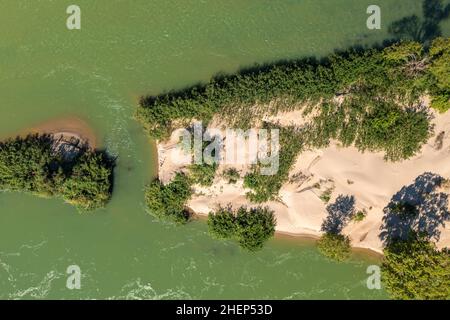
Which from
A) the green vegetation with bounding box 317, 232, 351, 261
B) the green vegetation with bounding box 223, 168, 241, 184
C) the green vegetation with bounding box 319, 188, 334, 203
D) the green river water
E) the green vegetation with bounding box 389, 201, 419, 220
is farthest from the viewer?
the green river water

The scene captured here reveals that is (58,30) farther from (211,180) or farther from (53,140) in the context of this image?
(211,180)

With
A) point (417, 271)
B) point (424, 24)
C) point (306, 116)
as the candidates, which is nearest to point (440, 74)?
point (424, 24)

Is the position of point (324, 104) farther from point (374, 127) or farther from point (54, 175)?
point (54, 175)

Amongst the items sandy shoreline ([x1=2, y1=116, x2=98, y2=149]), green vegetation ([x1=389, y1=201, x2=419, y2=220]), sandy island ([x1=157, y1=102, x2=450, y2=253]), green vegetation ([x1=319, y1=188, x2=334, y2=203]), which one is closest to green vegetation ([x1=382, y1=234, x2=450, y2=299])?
green vegetation ([x1=389, y1=201, x2=419, y2=220])

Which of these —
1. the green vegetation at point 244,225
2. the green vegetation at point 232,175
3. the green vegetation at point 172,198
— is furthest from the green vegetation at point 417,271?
the green vegetation at point 172,198

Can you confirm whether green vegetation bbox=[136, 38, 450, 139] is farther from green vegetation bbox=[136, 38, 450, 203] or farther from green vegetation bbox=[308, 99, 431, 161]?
green vegetation bbox=[308, 99, 431, 161]

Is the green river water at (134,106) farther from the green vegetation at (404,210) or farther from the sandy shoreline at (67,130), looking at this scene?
the green vegetation at (404,210)
